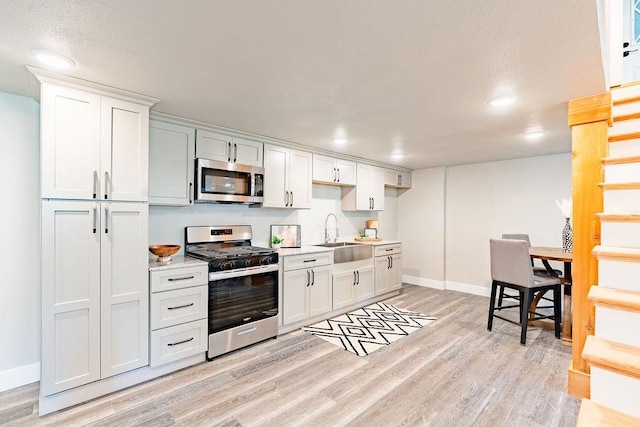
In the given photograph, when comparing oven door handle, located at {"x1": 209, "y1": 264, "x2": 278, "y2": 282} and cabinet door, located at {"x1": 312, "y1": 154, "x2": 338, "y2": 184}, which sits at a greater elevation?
cabinet door, located at {"x1": 312, "y1": 154, "x2": 338, "y2": 184}

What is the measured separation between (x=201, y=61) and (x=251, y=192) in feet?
5.73

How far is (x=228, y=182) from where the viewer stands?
329cm

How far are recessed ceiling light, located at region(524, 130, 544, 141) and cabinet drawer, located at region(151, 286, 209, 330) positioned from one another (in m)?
3.78

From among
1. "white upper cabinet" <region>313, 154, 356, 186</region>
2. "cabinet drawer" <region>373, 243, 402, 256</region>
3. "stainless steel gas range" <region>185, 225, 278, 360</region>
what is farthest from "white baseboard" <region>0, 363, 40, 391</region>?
"cabinet drawer" <region>373, 243, 402, 256</region>

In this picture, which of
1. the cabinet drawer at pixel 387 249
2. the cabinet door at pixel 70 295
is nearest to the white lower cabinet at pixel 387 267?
the cabinet drawer at pixel 387 249

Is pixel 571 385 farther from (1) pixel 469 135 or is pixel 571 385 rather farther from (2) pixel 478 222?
(2) pixel 478 222

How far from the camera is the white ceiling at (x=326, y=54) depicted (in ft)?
4.50

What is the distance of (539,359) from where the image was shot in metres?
2.89

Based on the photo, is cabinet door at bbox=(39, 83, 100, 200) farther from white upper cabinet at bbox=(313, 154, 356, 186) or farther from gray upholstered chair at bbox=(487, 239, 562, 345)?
gray upholstered chair at bbox=(487, 239, 562, 345)

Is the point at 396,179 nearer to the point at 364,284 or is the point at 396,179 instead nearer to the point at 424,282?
the point at 424,282

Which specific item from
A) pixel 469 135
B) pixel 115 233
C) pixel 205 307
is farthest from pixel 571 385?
pixel 115 233

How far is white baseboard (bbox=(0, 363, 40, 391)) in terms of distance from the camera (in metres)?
2.38

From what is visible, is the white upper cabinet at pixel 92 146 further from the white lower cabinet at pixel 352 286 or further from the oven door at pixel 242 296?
the white lower cabinet at pixel 352 286

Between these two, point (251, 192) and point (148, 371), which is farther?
point (251, 192)
